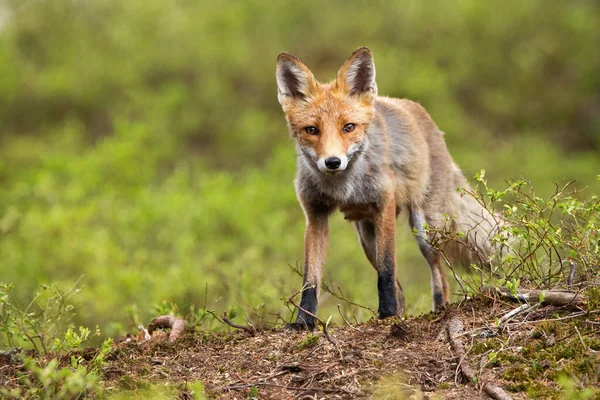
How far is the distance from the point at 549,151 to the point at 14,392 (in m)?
13.1

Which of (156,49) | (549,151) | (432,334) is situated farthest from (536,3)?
(432,334)

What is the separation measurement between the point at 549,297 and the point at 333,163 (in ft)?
5.51

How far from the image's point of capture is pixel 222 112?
47.9 feet

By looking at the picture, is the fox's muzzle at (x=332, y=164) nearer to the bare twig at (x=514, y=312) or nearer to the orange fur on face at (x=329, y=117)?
the orange fur on face at (x=329, y=117)

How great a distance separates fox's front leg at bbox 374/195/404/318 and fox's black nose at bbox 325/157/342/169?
2.37 ft

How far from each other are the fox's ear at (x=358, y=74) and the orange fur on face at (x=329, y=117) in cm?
4

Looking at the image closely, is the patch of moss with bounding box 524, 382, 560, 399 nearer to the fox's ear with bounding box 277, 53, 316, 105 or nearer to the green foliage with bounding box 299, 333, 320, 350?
the green foliage with bounding box 299, 333, 320, 350

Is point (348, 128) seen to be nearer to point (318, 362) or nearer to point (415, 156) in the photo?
point (415, 156)

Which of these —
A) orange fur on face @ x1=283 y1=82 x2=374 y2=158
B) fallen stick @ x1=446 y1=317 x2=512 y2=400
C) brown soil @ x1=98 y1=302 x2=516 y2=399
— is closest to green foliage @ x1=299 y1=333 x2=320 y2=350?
brown soil @ x1=98 y1=302 x2=516 y2=399

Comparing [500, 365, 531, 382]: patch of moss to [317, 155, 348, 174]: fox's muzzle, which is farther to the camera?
[317, 155, 348, 174]: fox's muzzle

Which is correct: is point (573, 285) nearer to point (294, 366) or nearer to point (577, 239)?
point (577, 239)

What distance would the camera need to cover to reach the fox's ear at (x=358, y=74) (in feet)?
17.8

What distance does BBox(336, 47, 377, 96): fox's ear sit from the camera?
17.8 ft

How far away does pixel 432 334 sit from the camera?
14.0ft
